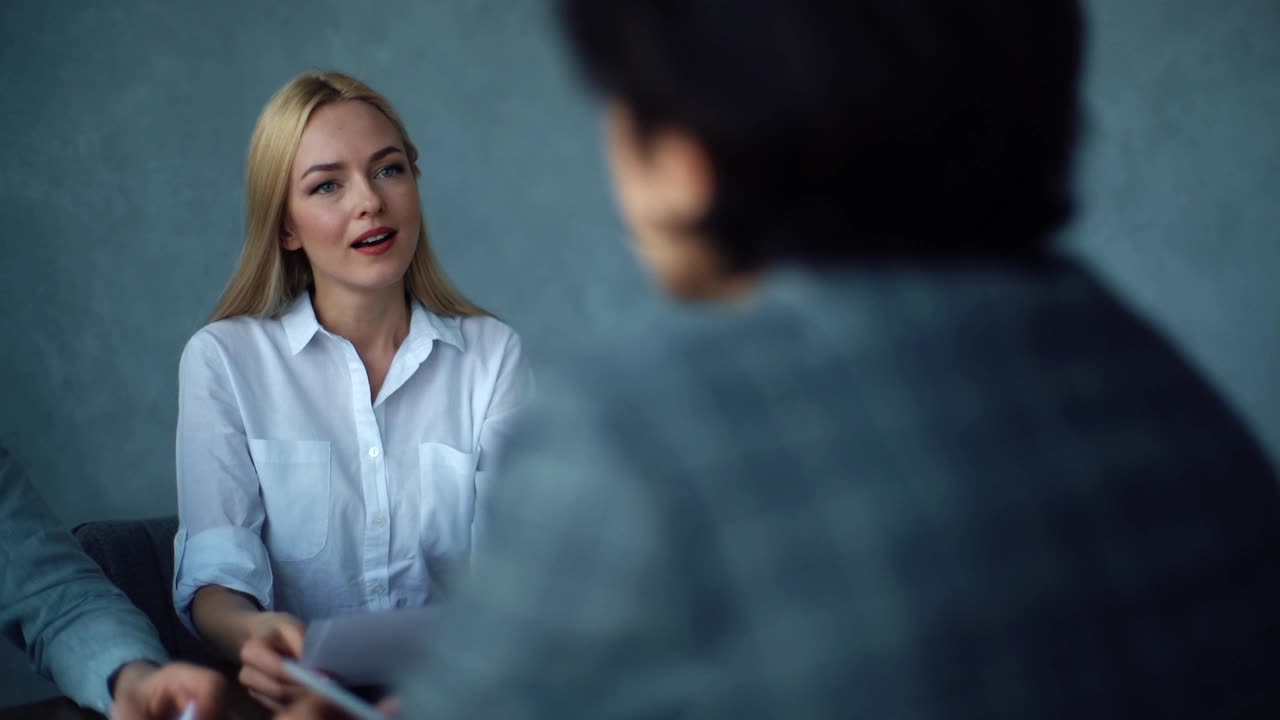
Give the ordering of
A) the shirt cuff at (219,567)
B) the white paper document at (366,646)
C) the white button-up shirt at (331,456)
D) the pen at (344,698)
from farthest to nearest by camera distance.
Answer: the white button-up shirt at (331,456) < the shirt cuff at (219,567) < the white paper document at (366,646) < the pen at (344,698)

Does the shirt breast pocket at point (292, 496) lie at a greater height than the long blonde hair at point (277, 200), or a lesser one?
lesser

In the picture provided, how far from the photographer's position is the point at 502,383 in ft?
6.95

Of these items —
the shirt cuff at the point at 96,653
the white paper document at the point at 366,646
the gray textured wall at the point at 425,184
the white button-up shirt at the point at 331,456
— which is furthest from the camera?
the gray textured wall at the point at 425,184

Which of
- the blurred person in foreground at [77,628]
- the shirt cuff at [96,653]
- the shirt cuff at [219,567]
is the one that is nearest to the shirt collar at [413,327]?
the shirt cuff at [219,567]

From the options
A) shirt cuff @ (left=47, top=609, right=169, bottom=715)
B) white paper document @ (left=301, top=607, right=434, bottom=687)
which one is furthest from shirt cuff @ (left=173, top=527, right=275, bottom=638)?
white paper document @ (left=301, top=607, right=434, bottom=687)

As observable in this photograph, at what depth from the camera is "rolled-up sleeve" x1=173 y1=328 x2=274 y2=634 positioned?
5.61 feet

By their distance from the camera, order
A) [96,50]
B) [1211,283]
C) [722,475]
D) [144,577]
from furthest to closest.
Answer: [1211,283], [96,50], [144,577], [722,475]

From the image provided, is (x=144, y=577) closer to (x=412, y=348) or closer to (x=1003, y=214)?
(x=412, y=348)

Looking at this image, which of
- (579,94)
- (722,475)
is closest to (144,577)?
(579,94)

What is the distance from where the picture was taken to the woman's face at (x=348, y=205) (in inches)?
78.7

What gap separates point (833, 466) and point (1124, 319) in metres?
0.24

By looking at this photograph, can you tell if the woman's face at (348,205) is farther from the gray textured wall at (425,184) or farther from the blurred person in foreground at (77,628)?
the gray textured wall at (425,184)

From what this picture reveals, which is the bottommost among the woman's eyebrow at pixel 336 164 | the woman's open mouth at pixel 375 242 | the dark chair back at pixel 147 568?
the dark chair back at pixel 147 568

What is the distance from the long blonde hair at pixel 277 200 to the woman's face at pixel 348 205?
2 cm
